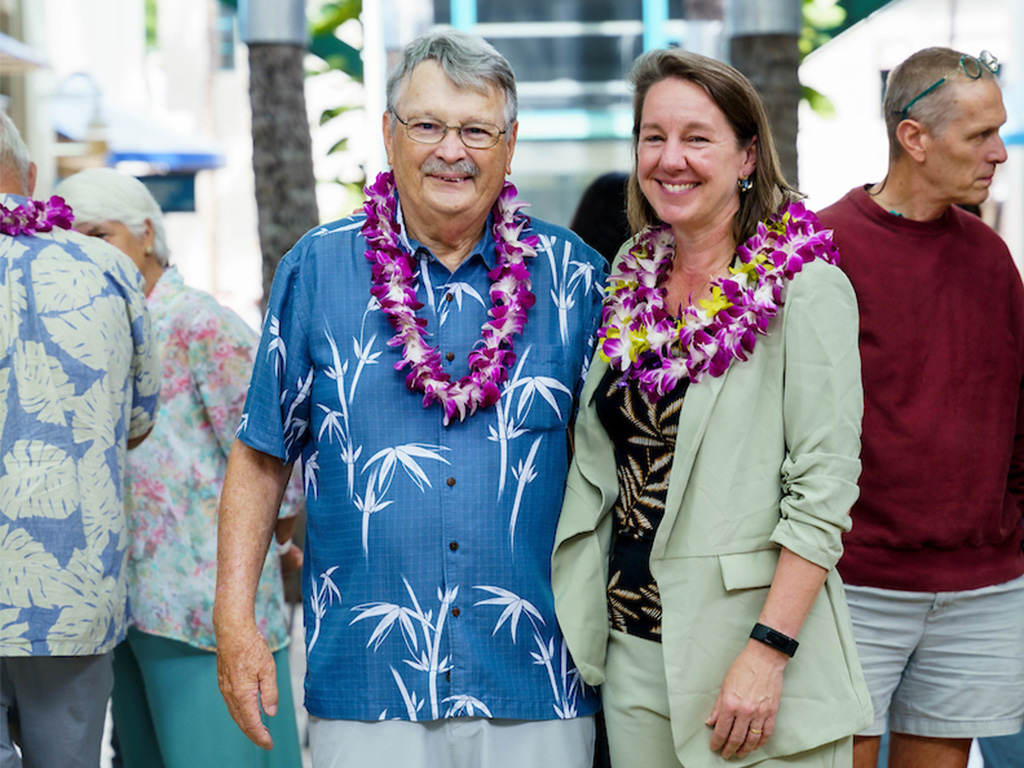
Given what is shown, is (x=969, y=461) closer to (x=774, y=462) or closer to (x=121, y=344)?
(x=774, y=462)

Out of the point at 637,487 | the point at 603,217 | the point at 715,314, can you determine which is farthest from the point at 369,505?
the point at 603,217

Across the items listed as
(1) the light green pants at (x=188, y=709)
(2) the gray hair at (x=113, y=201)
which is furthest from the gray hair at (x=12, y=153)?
(1) the light green pants at (x=188, y=709)

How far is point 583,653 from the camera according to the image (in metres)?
2.39

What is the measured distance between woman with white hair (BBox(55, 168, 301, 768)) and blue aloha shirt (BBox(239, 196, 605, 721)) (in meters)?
1.08

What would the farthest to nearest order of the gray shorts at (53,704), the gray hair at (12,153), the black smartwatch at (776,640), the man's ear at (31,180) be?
the man's ear at (31,180), the gray hair at (12,153), the gray shorts at (53,704), the black smartwatch at (776,640)

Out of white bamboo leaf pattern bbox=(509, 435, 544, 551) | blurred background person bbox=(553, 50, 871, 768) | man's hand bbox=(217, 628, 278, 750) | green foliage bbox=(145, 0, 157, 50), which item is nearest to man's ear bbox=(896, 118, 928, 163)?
blurred background person bbox=(553, 50, 871, 768)

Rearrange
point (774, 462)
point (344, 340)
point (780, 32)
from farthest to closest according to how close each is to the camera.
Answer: point (780, 32) < point (344, 340) < point (774, 462)

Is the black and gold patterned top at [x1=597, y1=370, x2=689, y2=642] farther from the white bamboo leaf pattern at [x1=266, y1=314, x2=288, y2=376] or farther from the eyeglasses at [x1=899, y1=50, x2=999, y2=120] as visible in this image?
the eyeglasses at [x1=899, y1=50, x2=999, y2=120]

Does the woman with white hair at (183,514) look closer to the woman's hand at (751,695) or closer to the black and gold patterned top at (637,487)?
the black and gold patterned top at (637,487)

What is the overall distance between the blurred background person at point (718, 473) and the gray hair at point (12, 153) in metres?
1.61

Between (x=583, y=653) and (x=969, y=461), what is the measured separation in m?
1.05

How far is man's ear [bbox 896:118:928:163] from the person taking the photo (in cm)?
288

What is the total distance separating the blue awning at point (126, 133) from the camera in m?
11.1

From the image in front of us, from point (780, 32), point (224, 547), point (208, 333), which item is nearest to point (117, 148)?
point (780, 32)
